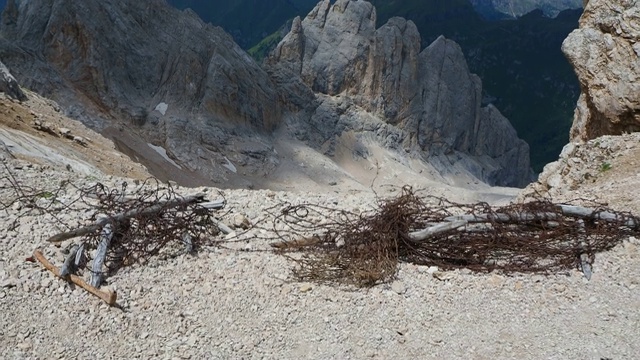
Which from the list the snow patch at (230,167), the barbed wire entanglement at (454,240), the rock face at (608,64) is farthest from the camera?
the snow patch at (230,167)

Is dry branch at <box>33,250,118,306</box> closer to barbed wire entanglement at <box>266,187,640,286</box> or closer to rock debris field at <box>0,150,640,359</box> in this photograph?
rock debris field at <box>0,150,640,359</box>

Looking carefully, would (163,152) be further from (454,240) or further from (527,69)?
(527,69)

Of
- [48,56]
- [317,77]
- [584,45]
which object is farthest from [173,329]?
[317,77]

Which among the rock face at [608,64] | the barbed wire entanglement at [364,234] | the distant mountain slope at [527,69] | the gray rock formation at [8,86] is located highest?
the rock face at [608,64]

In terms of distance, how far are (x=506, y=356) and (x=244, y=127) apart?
51524mm

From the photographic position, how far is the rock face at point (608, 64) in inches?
653

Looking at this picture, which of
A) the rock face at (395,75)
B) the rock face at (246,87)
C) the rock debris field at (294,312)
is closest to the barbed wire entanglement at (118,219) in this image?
the rock debris field at (294,312)

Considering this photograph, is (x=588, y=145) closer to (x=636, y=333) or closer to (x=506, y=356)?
(x=636, y=333)

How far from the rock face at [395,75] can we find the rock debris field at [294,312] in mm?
59982

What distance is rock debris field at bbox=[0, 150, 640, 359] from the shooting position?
6.71m

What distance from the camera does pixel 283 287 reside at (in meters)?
7.85

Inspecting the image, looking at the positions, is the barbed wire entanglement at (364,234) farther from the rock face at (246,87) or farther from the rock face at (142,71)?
the rock face at (142,71)

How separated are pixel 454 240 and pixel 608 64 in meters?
11.9

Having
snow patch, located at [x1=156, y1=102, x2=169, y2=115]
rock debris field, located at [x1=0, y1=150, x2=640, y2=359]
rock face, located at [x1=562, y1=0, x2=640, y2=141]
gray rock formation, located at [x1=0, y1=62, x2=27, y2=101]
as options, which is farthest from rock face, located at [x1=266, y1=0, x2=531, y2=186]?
rock debris field, located at [x1=0, y1=150, x2=640, y2=359]
